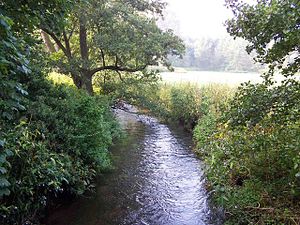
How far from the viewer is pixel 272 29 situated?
132 inches

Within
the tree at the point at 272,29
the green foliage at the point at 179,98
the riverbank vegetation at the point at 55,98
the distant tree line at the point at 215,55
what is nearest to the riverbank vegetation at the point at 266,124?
the tree at the point at 272,29

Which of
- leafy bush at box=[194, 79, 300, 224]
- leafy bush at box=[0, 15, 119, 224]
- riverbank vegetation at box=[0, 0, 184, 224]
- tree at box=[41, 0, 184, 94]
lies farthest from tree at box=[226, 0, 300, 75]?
tree at box=[41, 0, 184, 94]

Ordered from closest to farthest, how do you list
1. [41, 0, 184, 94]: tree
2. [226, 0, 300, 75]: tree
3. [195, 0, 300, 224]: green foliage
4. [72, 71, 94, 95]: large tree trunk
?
[226, 0, 300, 75]: tree
[195, 0, 300, 224]: green foliage
[41, 0, 184, 94]: tree
[72, 71, 94, 95]: large tree trunk

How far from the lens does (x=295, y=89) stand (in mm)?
3521

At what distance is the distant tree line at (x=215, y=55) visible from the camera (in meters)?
34.6

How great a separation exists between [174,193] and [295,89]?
2.96 m

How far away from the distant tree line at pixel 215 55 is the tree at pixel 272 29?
3122 centimetres

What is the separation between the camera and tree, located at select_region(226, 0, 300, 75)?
119 inches

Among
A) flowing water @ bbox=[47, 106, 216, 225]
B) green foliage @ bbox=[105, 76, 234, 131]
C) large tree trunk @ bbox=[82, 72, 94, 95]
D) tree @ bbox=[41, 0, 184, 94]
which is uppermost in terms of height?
tree @ bbox=[41, 0, 184, 94]

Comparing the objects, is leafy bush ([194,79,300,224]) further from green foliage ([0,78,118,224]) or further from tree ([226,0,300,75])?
green foliage ([0,78,118,224])

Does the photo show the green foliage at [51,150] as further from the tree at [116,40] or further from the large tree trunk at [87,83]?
the large tree trunk at [87,83]

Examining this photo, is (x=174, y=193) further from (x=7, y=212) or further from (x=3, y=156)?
(x=3, y=156)

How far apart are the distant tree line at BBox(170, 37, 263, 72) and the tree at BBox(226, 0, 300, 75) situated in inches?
1229

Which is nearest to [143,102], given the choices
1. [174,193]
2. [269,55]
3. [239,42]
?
[174,193]
